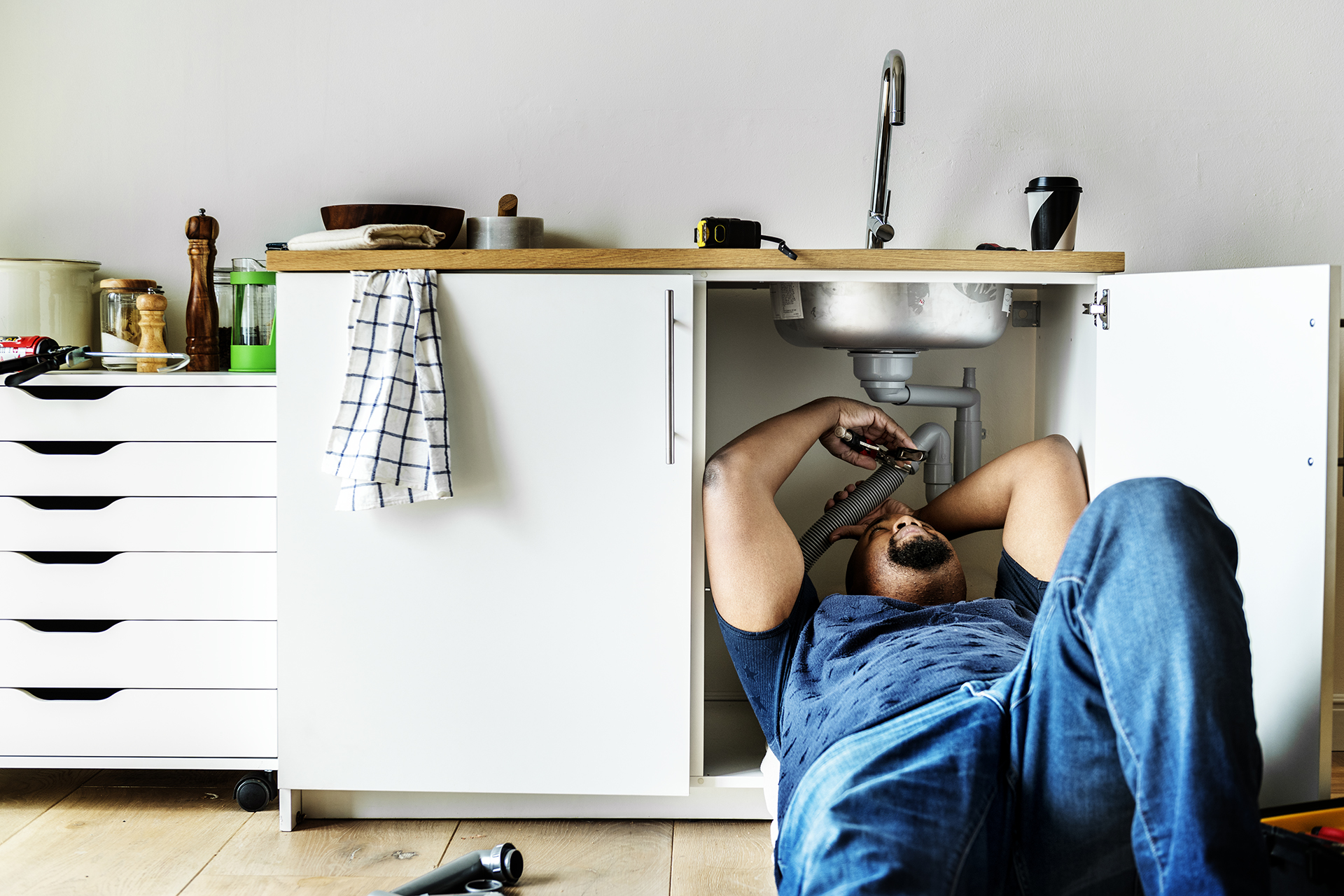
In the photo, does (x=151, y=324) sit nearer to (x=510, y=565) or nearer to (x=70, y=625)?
(x=70, y=625)

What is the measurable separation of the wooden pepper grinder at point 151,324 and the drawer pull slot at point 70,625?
0.48m

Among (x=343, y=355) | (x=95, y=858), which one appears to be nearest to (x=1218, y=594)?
(x=343, y=355)

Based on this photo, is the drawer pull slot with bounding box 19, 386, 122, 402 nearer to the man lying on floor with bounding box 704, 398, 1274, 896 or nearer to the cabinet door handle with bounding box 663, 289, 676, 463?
the cabinet door handle with bounding box 663, 289, 676, 463

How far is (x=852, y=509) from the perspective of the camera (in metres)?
1.81

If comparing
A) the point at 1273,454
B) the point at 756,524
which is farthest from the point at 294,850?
the point at 1273,454

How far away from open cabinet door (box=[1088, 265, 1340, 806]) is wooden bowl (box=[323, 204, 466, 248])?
124cm

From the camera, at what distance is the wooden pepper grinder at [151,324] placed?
184cm

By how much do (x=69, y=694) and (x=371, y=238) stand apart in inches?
38.6

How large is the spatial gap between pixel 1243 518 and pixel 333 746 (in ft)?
4.62

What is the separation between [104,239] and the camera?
204 cm

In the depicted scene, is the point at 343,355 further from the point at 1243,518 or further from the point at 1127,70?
the point at 1127,70

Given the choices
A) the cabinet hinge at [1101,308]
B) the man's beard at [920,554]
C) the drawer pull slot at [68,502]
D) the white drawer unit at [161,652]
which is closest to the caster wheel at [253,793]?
the white drawer unit at [161,652]

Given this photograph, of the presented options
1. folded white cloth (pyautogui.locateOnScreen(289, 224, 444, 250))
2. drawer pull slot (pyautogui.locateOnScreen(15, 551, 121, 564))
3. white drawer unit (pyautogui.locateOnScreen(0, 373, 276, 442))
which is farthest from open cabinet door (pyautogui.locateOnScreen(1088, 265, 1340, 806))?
drawer pull slot (pyautogui.locateOnScreen(15, 551, 121, 564))

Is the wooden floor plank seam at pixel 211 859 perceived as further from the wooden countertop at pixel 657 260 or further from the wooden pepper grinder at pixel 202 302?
the wooden countertop at pixel 657 260
